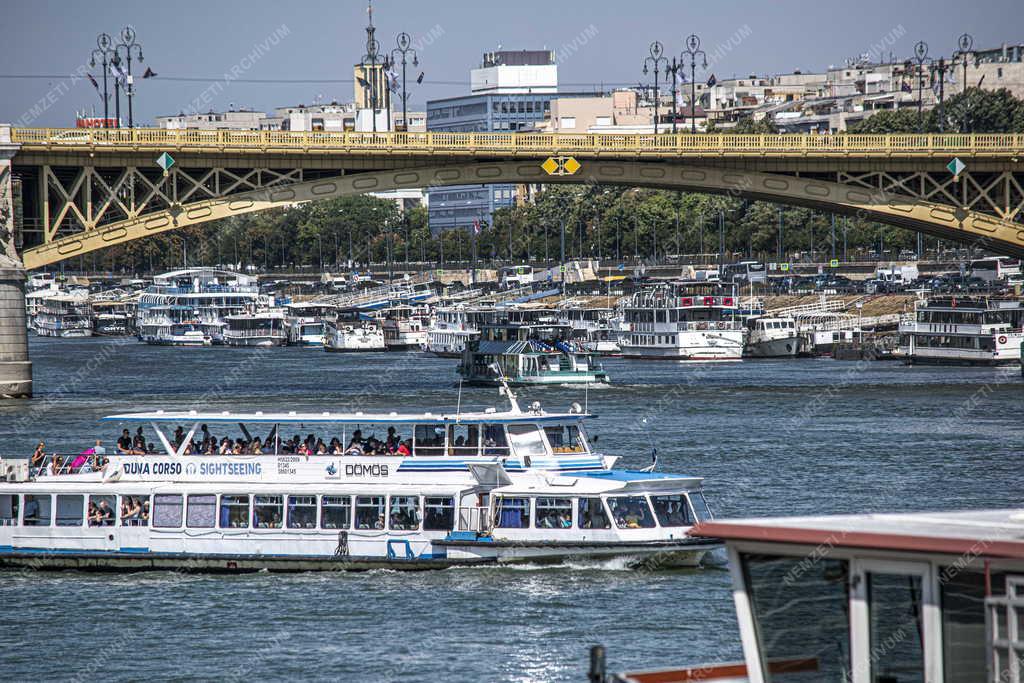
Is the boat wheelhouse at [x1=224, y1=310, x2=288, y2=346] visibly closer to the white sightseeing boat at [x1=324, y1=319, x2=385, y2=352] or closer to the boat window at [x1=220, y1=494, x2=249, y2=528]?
the white sightseeing boat at [x1=324, y1=319, x2=385, y2=352]

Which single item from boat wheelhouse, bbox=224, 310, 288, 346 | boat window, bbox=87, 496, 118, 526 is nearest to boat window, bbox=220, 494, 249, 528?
boat window, bbox=87, 496, 118, 526

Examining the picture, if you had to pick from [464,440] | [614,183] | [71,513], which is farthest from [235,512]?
[614,183]

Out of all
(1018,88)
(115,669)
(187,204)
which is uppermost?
(1018,88)

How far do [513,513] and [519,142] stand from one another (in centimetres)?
3899

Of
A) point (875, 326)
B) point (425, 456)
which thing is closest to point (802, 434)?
point (425, 456)

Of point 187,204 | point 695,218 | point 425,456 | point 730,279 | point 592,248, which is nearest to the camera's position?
point 425,456

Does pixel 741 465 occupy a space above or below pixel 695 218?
below

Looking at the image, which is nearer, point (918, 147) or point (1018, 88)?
Result: point (918, 147)

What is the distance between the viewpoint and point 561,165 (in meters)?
69.4

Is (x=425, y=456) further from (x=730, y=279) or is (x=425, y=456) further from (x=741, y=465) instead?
(x=730, y=279)

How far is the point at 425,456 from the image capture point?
112ft

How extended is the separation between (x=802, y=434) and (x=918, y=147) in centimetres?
2112

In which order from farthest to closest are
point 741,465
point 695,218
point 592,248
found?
point 592,248 < point 695,218 < point 741,465

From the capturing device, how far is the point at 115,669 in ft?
83.9
